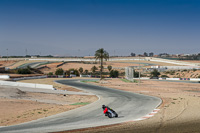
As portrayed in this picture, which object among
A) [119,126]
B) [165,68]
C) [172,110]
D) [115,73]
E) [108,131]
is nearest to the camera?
[108,131]

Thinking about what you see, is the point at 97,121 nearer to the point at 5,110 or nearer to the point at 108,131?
the point at 108,131

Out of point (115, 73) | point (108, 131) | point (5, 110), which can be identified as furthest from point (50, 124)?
point (115, 73)

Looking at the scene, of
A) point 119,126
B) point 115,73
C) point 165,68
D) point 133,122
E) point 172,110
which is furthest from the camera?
point 165,68

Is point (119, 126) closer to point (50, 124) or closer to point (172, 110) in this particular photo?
point (50, 124)

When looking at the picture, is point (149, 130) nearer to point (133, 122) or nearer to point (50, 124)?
point (133, 122)

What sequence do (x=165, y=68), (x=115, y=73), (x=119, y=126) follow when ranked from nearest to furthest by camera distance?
(x=119, y=126) < (x=115, y=73) < (x=165, y=68)

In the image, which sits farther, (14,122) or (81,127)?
(14,122)

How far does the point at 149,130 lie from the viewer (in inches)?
610

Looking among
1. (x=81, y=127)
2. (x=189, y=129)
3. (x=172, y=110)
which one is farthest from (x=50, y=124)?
(x=172, y=110)

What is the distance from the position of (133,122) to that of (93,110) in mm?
6028

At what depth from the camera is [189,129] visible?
16016 millimetres

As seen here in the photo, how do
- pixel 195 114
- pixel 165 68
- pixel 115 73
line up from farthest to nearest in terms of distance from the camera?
pixel 165 68
pixel 115 73
pixel 195 114

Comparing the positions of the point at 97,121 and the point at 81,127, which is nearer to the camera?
the point at 81,127

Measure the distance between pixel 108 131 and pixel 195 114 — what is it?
9593 mm
